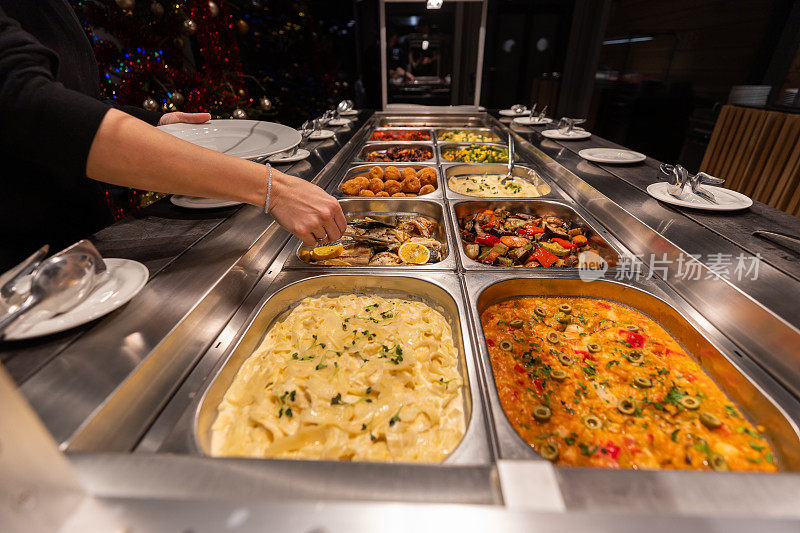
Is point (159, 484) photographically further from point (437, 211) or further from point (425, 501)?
point (437, 211)

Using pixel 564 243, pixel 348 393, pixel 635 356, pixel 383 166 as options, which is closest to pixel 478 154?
pixel 383 166

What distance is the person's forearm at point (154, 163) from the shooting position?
120cm

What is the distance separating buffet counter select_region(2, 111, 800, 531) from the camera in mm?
691

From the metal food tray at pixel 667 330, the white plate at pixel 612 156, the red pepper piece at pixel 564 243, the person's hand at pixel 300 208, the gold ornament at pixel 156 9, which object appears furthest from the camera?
the gold ornament at pixel 156 9

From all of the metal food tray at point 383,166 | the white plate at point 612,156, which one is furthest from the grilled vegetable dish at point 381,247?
the white plate at point 612,156

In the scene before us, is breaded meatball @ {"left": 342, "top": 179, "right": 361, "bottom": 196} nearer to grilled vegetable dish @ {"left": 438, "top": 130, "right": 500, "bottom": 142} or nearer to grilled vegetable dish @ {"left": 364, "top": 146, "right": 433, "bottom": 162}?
grilled vegetable dish @ {"left": 364, "top": 146, "right": 433, "bottom": 162}

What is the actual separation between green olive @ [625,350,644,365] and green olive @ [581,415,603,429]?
0.40 meters

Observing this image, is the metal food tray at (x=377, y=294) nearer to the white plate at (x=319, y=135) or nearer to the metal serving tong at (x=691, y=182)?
the metal serving tong at (x=691, y=182)

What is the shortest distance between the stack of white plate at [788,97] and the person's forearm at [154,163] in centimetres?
860

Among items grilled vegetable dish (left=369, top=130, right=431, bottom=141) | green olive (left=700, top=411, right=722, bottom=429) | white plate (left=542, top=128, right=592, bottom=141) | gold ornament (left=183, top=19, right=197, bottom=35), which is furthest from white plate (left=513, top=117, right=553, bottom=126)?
green olive (left=700, top=411, right=722, bottom=429)

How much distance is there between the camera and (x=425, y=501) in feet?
2.35

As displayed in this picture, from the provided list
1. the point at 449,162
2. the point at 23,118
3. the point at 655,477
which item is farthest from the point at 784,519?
the point at 449,162

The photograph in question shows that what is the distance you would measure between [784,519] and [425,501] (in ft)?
2.21

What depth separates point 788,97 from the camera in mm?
5848
